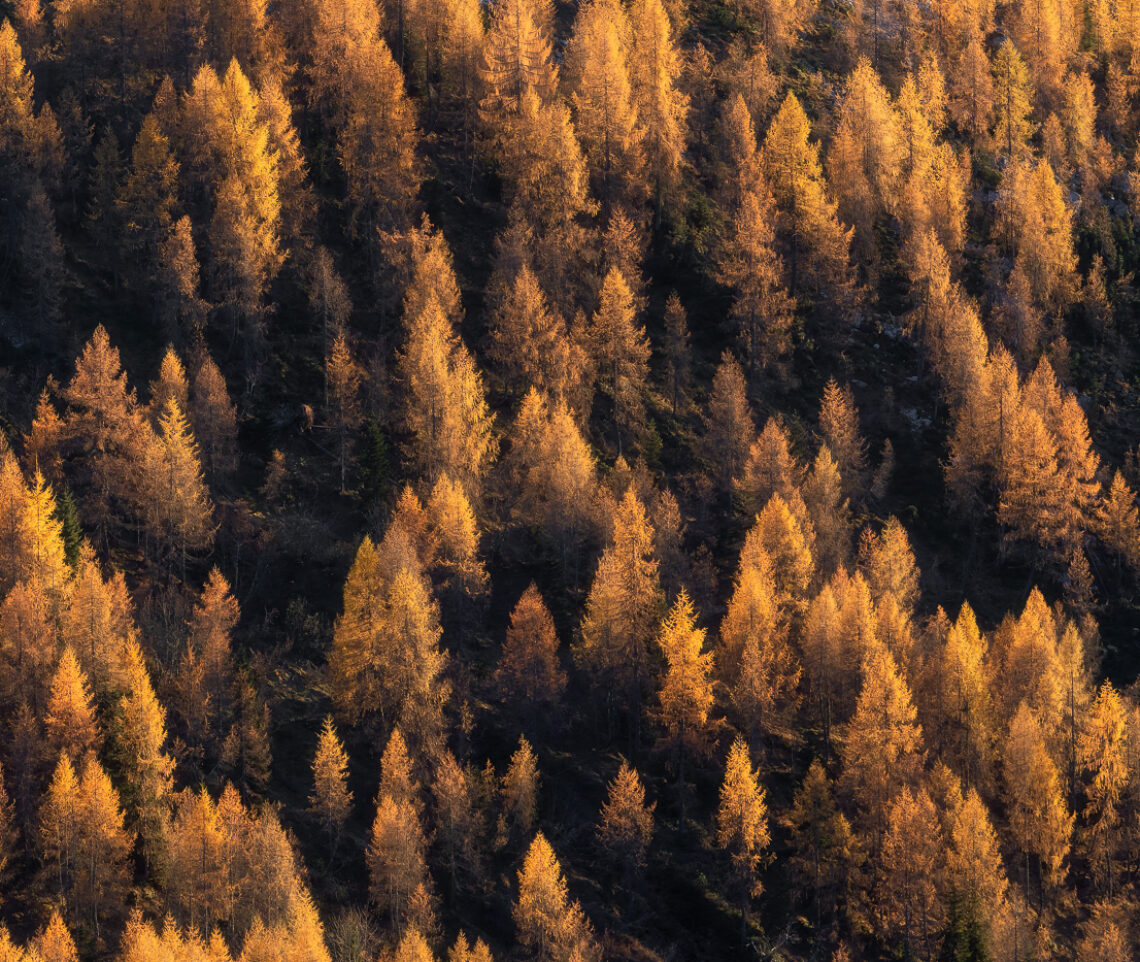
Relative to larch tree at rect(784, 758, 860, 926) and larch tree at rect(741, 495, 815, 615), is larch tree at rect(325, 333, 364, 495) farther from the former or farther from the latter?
larch tree at rect(784, 758, 860, 926)

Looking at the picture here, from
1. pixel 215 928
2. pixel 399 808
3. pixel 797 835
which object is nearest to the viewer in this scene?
pixel 215 928

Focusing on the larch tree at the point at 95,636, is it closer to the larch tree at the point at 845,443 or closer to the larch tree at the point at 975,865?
the larch tree at the point at 975,865

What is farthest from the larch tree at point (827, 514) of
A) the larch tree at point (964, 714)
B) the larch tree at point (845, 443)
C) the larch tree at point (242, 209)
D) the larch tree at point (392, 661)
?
the larch tree at point (242, 209)

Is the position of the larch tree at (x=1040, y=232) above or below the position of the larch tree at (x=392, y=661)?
above

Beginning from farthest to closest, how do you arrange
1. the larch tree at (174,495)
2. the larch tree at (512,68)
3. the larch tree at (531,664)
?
the larch tree at (512,68)
the larch tree at (174,495)
the larch tree at (531,664)

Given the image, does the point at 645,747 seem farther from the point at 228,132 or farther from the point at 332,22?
the point at 332,22

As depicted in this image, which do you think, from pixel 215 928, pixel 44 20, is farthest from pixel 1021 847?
pixel 44 20
